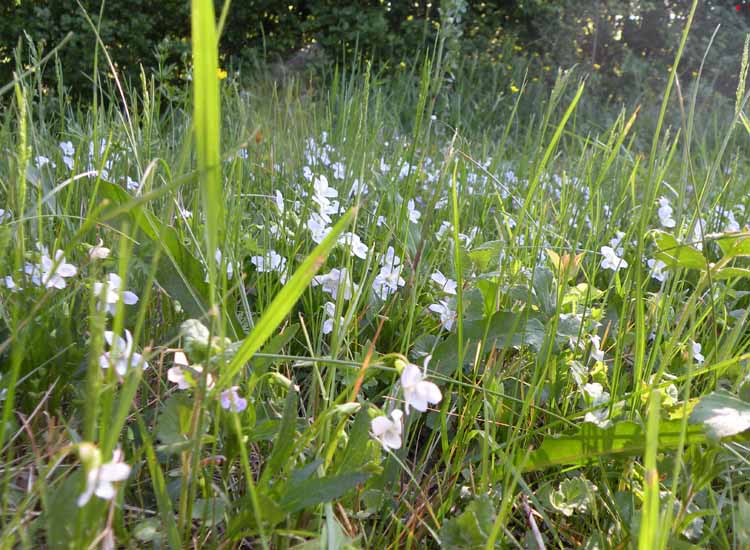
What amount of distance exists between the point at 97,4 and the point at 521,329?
5907 mm

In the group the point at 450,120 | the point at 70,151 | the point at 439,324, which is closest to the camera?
the point at 439,324

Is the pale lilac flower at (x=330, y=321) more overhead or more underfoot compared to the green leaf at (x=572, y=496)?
more overhead

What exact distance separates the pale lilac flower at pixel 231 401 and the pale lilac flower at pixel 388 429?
15cm

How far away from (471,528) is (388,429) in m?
0.16

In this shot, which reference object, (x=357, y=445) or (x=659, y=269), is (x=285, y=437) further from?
(x=659, y=269)

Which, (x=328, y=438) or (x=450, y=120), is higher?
(x=328, y=438)

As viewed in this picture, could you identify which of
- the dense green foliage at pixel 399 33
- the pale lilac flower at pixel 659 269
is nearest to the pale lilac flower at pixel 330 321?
the pale lilac flower at pixel 659 269

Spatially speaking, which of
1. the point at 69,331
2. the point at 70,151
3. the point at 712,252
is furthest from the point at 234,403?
the point at 712,252

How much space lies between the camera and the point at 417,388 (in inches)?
28.5

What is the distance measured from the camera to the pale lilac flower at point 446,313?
3.88ft

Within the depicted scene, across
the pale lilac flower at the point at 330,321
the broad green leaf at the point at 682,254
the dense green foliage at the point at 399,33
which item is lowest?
the dense green foliage at the point at 399,33

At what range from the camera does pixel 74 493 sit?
2.01ft

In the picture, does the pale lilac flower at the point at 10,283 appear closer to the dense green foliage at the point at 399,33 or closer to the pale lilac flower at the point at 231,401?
the pale lilac flower at the point at 231,401

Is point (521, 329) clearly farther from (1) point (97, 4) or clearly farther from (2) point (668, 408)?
(1) point (97, 4)
